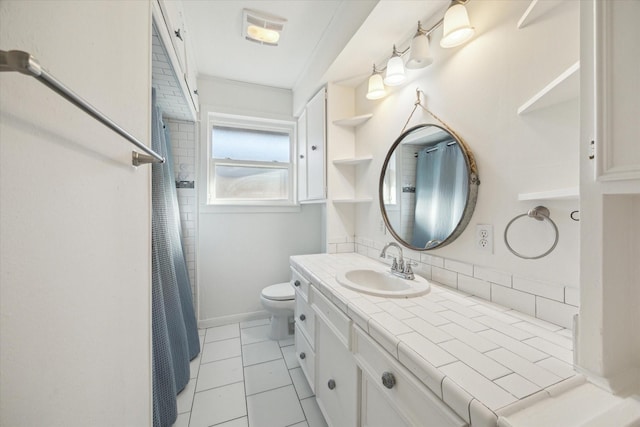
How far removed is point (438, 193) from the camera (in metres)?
1.33

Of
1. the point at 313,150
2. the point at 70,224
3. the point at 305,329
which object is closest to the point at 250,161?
the point at 313,150

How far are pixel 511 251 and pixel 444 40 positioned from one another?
99 centimetres

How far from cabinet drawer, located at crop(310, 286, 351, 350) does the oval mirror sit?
2.04 feet

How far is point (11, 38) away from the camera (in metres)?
0.37

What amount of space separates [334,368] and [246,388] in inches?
33.6

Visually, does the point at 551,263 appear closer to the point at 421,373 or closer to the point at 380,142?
the point at 421,373

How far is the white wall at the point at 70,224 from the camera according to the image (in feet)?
1.21

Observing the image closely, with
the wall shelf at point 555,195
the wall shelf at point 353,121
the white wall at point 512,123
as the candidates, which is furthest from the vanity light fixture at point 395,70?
the wall shelf at point 555,195

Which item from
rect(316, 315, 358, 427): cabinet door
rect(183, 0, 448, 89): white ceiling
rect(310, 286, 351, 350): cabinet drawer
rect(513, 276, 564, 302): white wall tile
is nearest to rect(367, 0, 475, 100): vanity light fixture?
rect(183, 0, 448, 89): white ceiling

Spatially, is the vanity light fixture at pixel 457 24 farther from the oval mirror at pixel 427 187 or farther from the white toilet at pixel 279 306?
the white toilet at pixel 279 306

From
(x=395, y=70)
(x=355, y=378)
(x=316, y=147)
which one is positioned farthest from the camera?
(x=316, y=147)

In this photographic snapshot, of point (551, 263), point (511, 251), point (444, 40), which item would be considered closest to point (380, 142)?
point (444, 40)

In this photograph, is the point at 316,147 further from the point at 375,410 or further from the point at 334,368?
the point at 375,410

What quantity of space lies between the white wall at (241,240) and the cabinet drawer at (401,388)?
1.83 m
